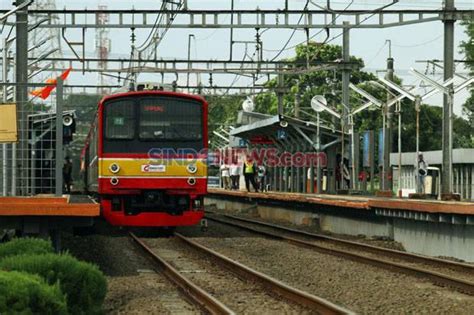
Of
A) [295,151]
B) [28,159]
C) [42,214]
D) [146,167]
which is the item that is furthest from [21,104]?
[295,151]

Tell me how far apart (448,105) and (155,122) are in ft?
29.9

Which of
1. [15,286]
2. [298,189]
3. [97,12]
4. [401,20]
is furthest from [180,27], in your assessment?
[15,286]

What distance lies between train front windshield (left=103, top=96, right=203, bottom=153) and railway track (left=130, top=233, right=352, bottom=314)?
4109mm

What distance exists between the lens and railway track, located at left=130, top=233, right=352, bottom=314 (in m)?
10.1

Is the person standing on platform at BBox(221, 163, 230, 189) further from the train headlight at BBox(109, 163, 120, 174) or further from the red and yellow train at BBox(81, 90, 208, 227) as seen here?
the train headlight at BBox(109, 163, 120, 174)

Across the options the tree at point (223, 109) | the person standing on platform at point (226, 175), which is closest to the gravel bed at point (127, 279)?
the person standing on platform at point (226, 175)

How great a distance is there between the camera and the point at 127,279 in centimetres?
1349

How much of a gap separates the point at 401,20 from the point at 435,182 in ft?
29.3

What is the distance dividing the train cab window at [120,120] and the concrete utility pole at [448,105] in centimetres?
899

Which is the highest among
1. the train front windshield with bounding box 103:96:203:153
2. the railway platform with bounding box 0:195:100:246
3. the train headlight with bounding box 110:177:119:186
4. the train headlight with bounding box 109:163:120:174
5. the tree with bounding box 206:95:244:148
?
the tree with bounding box 206:95:244:148

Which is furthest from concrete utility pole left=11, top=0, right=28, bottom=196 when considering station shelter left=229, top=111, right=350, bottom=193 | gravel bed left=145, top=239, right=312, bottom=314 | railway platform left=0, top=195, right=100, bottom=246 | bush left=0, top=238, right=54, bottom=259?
station shelter left=229, top=111, right=350, bottom=193

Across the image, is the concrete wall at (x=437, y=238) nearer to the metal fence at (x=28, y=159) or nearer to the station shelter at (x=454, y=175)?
the metal fence at (x=28, y=159)

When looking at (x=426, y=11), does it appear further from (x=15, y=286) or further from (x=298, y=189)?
(x=15, y=286)

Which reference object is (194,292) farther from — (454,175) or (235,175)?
(235,175)
